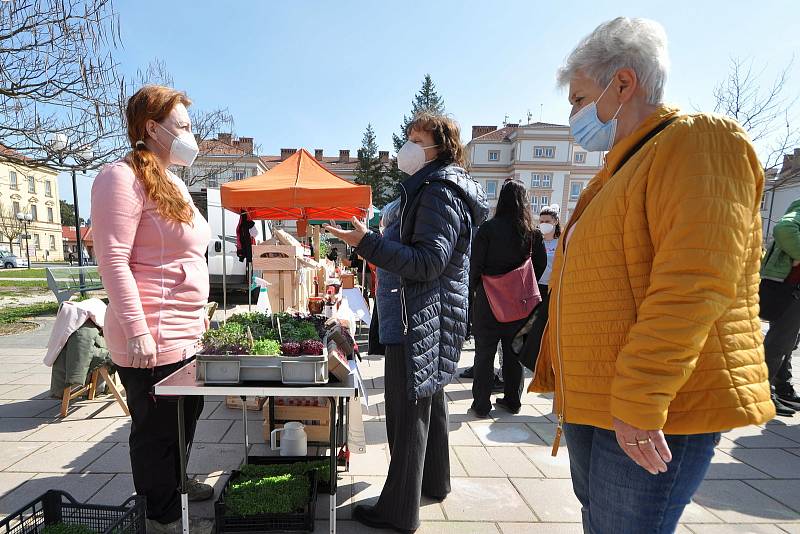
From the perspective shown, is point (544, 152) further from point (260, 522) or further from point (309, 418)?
point (260, 522)

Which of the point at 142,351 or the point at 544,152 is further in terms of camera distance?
the point at 544,152

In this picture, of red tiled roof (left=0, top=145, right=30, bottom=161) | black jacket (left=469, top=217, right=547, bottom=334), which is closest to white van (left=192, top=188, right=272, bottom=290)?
red tiled roof (left=0, top=145, right=30, bottom=161)

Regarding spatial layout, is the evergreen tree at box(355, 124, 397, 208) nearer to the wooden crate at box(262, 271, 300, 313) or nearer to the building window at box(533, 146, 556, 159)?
the building window at box(533, 146, 556, 159)

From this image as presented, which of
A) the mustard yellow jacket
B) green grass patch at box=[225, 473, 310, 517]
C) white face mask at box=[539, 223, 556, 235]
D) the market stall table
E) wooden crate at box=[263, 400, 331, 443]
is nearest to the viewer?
the mustard yellow jacket

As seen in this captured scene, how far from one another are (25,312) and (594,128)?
11377 mm

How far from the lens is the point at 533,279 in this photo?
3646 mm

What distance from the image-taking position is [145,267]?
179cm

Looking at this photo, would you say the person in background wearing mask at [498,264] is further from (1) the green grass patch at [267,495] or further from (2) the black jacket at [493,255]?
(1) the green grass patch at [267,495]

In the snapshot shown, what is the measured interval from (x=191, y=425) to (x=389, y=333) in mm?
1141

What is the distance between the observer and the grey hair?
109cm

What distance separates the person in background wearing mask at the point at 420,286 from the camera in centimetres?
185

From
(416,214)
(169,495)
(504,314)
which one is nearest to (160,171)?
(416,214)

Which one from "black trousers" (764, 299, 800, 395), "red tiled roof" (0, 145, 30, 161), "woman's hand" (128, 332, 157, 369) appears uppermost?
"red tiled roof" (0, 145, 30, 161)

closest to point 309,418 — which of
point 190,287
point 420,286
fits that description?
point 190,287
